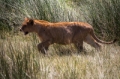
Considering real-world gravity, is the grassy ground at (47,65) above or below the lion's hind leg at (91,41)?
above

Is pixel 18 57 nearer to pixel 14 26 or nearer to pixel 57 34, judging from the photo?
pixel 57 34

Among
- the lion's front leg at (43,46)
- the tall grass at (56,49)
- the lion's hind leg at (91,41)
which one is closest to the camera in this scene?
the tall grass at (56,49)

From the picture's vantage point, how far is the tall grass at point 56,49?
→ 5213mm

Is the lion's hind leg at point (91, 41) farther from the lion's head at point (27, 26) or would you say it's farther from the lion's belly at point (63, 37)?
the lion's head at point (27, 26)

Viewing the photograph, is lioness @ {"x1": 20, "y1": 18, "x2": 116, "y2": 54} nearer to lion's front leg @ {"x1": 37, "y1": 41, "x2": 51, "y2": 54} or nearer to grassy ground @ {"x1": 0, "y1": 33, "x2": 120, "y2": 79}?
lion's front leg @ {"x1": 37, "y1": 41, "x2": 51, "y2": 54}

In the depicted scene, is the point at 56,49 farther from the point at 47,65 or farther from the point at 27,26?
the point at 47,65

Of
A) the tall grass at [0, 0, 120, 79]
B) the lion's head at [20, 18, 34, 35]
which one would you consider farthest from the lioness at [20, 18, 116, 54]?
the tall grass at [0, 0, 120, 79]

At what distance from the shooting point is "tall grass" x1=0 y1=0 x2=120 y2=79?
521 centimetres

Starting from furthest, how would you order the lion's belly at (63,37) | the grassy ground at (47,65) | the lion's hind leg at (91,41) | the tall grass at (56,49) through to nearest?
the lion's hind leg at (91,41), the lion's belly at (63,37), the tall grass at (56,49), the grassy ground at (47,65)

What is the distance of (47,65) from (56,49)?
2.03 meters

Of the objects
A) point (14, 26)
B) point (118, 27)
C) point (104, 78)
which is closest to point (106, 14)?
point (118, 27)

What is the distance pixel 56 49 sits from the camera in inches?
322

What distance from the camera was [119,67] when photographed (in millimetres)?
6160

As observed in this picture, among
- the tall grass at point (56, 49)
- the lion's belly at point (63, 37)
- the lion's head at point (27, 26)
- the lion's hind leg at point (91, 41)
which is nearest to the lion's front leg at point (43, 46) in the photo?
the tall grass at point (56, 49)
